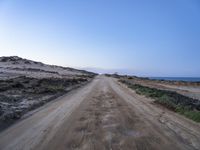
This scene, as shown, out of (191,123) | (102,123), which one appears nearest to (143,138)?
(102,123)

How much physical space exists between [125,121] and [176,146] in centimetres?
400

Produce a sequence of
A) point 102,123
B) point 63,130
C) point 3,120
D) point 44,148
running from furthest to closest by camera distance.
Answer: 1. point 3,120
2. point 102,123
3. point 63,130
4. point 44,148

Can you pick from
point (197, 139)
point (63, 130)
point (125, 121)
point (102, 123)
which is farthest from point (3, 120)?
point (197, 139)

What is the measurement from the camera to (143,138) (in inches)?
331

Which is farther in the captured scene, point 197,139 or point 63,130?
point 63,130

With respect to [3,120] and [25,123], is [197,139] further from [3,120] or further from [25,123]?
[3,120]

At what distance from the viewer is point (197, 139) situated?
331 inches

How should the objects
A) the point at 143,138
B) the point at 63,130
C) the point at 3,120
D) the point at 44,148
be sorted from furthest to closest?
the point at 3,120
the point at 63,130
the point at 143,138
the point at 44,148

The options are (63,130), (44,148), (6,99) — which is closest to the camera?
(44,148)

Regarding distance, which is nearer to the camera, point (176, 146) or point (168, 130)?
point (176, 146)

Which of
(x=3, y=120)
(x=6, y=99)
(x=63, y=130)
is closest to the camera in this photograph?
(x=63, y=130)

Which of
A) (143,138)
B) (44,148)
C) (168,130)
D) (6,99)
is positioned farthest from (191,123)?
(6,99)

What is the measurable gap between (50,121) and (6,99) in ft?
27.9

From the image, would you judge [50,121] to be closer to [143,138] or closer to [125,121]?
[125,121]
